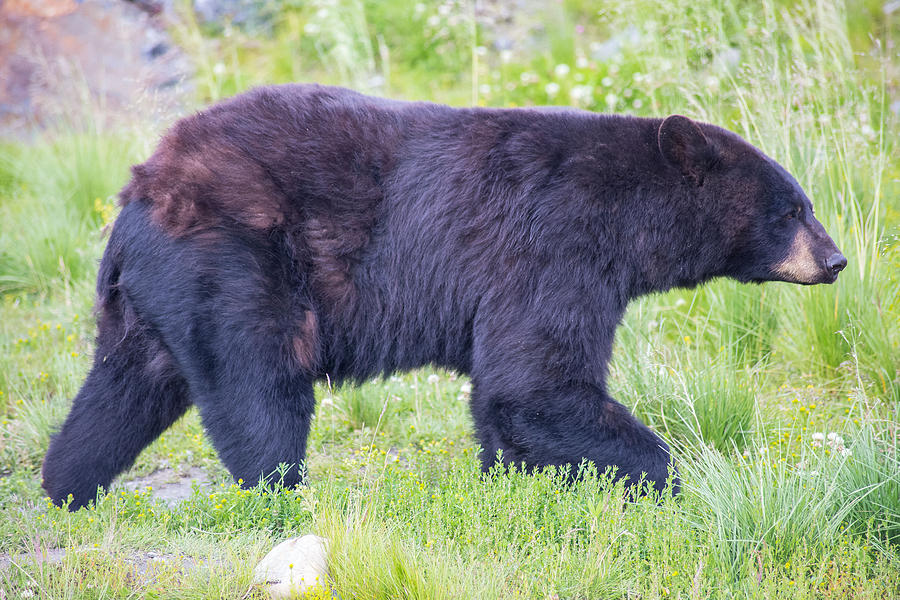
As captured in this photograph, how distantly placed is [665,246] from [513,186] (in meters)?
0.73

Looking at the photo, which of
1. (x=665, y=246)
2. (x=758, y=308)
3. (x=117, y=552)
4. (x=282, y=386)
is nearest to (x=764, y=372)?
(x=758, y=308)

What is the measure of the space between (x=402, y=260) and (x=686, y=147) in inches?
52.5

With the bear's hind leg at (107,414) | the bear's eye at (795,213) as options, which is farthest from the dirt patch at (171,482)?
the bear's eye at (795,213)

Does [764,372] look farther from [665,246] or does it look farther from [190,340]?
[190,340]

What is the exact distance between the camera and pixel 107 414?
3697 mm

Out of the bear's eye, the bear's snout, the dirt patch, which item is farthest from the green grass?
the bear's eye

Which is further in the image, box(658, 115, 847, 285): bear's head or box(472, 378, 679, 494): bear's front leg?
box(658, 115, 847, 285): bear's head

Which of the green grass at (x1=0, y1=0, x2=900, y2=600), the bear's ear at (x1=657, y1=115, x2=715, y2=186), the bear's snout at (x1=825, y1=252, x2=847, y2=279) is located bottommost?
the green grass at (x1=0, y1=0, x2=900, y2=600)

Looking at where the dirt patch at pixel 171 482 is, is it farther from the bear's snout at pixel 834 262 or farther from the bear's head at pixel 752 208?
the bear's snout at pixel 834 262

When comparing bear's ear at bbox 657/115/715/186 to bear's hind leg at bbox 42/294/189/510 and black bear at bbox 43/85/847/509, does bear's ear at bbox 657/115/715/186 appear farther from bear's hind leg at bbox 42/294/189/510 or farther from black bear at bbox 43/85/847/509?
bear's hind leg at bbox 42/294/189/510

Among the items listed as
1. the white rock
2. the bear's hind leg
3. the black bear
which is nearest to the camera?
the white rock

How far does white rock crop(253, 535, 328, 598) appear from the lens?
2828 mm

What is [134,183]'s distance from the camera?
356cm

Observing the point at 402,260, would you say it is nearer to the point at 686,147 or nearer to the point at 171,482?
the point at 686,147
